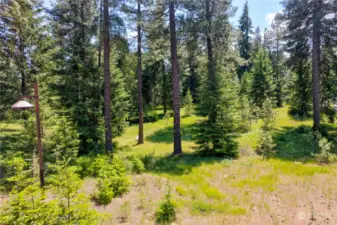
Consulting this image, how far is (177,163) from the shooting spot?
983 centimetres

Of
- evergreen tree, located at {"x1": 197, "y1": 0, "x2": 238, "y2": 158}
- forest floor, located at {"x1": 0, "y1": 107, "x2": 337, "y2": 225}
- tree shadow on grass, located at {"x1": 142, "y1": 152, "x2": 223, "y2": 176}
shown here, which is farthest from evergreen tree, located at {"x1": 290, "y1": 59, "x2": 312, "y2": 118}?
tree shadow on grass, located at {"x1": 142, "y1": 152, "x2": 223, "y2": 176}

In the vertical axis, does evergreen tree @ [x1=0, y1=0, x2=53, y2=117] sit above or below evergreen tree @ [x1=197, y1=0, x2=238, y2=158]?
above

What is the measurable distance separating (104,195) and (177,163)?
4.32m

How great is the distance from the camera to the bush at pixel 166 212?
5.23 meters

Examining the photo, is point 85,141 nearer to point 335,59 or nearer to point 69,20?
point 69,20

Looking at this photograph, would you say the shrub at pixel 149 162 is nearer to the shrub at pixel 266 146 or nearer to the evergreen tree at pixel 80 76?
the evergreen tree at pixel 80 76

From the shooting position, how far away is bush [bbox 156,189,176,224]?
17.1 ft

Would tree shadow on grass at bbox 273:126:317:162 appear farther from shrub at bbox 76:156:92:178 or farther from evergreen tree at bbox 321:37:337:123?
shrub at bbox 76:156:92:178

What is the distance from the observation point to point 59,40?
43.3 ft

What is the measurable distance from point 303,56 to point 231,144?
898 centimetres

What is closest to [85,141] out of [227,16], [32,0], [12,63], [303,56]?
[12,63]

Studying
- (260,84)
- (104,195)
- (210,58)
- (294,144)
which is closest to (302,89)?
(260,84)

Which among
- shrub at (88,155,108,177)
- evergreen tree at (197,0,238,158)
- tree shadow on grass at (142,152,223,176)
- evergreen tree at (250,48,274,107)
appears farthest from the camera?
evergreen tree at (250,48,274,107)

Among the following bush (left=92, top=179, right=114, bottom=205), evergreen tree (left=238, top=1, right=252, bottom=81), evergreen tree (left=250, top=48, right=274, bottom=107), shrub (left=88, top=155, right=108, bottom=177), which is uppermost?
evergreen tree (left=238, top=1, right=252, bottom=81)
